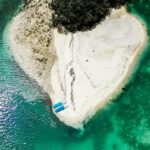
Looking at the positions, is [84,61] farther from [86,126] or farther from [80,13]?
[86,126]

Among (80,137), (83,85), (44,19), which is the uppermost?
(44,19)

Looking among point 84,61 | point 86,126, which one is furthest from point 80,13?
point 86,126

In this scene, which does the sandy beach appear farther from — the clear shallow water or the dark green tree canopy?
the clear shallow water

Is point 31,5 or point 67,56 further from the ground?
point 31,5

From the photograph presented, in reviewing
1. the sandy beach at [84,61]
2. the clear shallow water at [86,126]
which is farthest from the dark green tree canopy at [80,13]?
the clear shallow water at [86,126]

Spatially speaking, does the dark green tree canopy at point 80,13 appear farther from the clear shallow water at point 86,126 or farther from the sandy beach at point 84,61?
the clear shallow water at point 86,126

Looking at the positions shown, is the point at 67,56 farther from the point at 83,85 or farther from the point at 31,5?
the point at 31,5

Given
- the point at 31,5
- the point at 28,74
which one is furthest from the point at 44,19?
the point at 28,74
